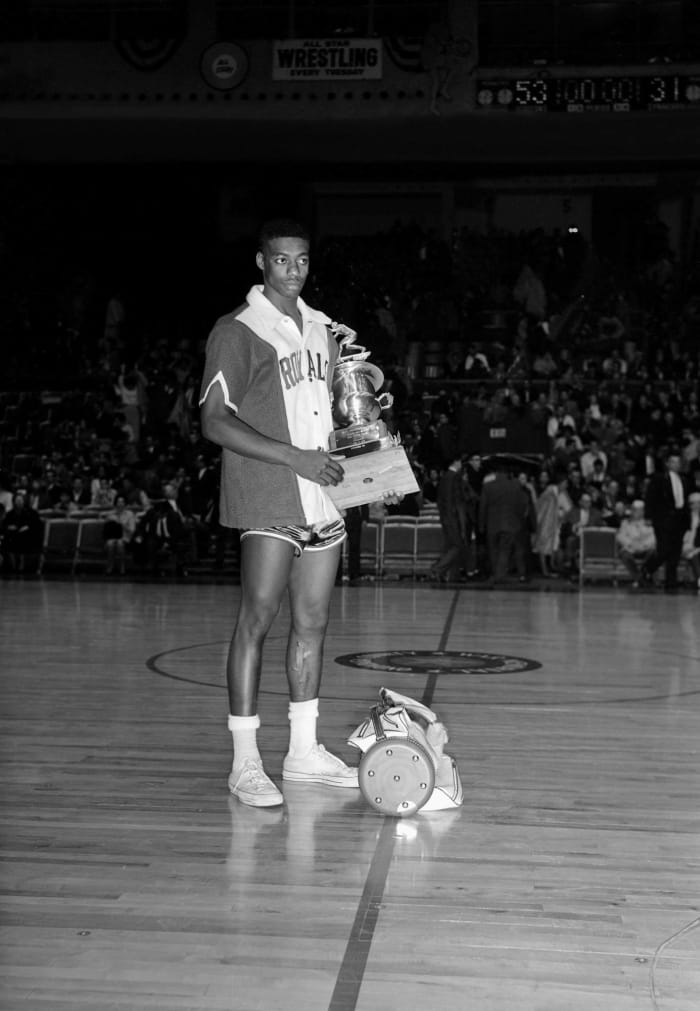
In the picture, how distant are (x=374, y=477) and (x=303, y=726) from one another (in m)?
0.87

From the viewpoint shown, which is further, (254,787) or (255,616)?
(255,616)

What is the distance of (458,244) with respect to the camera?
2503 centimetres

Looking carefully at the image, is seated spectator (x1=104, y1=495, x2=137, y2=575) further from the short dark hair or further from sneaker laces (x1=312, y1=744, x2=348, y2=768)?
the short dark hair

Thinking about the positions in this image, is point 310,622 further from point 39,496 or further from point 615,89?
point 615,89

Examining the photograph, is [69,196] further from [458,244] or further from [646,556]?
[646,556]

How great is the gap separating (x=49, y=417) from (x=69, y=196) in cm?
785

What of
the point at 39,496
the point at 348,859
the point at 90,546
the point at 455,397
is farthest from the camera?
the point at 455,397

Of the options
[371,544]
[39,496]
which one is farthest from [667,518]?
[39,496]

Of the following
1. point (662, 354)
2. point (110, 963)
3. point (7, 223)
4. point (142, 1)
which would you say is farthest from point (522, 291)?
point (110, 963)

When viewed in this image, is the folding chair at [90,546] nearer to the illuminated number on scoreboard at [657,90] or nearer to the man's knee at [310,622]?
the illuminated number on scoreboard at [657,90]

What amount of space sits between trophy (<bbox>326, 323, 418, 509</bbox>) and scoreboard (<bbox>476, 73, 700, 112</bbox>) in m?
17.5

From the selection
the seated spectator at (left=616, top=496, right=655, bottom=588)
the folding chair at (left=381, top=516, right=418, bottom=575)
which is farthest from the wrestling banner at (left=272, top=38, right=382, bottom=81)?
the seated spectator at (left=616, top=496, right=655, bottom=588)

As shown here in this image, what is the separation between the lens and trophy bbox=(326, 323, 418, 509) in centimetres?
399

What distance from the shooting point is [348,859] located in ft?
11.0
